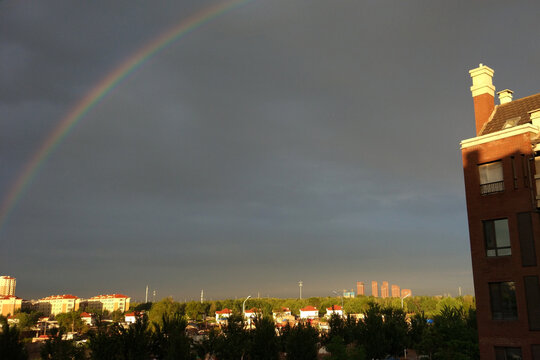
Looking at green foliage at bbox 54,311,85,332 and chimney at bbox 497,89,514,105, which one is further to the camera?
green foliage at bbox 54,311,85,332

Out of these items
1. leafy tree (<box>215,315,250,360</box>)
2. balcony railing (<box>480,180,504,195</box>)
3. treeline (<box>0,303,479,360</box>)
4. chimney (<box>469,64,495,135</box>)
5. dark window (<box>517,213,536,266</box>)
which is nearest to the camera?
dark window (<box>517,213,536,266</box>)

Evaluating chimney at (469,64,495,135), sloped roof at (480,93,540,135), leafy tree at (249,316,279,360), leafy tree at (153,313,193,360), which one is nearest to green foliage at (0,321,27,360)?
leafy tree at (153,313,193,360)

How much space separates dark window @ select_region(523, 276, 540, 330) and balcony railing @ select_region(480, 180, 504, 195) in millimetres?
5352

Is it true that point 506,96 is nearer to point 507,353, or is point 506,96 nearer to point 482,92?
point 482,92

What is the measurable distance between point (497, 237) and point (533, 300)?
13.0ft

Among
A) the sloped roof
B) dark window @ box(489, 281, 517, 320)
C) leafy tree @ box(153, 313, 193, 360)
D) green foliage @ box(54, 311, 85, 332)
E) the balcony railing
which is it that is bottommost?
green foliage @ box(54, 311, 85, 332)

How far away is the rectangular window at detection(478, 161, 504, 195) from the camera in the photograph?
90.3 ft

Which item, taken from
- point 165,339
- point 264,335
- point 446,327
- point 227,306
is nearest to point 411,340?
point 446,327

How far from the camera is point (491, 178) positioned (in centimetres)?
2808

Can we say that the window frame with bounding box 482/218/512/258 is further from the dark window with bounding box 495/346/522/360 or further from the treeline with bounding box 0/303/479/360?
the treeline with bounding box 0/303/479/360

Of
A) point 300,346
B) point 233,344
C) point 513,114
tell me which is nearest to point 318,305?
point 300,346

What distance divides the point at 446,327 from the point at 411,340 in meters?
18.7

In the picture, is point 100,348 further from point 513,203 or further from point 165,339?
point 513,203

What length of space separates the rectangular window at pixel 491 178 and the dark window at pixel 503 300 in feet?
18.4
